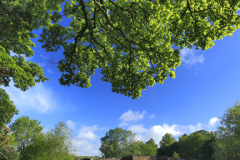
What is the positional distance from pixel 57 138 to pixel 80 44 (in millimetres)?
25541

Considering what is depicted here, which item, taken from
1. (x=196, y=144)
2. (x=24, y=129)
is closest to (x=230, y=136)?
(x=196, y=144)

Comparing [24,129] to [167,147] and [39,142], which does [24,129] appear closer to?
[39,142]

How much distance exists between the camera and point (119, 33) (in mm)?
8445

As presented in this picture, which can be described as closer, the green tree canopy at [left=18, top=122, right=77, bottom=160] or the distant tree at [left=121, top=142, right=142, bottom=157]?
the green tree canopy at [left=18, top=122, right=77, bottom=160]

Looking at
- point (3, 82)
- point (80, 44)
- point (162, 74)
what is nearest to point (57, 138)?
point (3, 82)

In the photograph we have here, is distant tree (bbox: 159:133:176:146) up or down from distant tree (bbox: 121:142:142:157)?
up

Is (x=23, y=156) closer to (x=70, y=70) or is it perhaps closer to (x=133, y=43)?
(x=70, y=70)

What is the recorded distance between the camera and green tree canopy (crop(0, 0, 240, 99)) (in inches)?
269

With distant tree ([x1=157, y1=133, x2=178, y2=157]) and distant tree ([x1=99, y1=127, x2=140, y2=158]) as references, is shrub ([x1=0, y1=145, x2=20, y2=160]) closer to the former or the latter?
distant tree ([x1=99, y1=127, x2=140, y2=158])

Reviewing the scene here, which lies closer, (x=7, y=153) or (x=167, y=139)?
(x=7, y=153)

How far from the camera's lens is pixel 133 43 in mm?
8617

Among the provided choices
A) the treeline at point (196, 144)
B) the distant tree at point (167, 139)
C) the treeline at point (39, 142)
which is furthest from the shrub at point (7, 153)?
the distant tree at point (167, 139)

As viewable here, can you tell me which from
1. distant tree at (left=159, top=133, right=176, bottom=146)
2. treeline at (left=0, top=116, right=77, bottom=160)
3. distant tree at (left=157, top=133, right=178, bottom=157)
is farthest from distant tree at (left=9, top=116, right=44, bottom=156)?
distant tree at (left=159, top=133, right=176, bottom=146)

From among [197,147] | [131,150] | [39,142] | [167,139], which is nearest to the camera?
[39,142]
